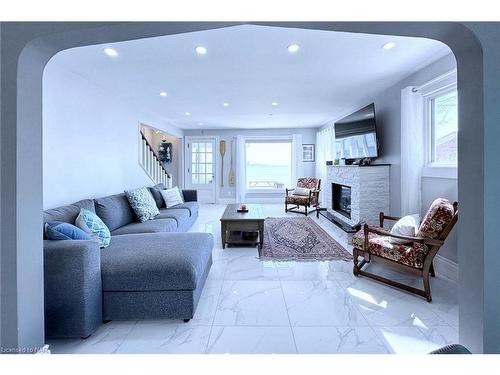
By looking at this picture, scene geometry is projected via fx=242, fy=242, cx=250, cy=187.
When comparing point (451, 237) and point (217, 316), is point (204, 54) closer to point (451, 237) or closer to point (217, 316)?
point (217, 316)

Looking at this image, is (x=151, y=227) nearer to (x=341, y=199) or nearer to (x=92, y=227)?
(x=92, y=227)

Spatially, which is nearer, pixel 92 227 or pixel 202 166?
pixel 92 227

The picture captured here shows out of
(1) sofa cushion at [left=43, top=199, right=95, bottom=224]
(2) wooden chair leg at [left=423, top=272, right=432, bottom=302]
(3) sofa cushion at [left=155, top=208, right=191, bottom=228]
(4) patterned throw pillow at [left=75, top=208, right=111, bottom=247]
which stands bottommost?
(2) wooden chair leg at [left=423, top=272, right=432, bottom=302]

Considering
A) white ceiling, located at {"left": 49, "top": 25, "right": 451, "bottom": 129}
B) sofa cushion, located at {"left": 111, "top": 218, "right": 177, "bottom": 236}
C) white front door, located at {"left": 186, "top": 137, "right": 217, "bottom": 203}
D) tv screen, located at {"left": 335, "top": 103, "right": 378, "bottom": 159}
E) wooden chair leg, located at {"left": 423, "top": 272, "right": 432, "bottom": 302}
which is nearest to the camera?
wooden chair leg, located at {"left": 423, "top": 272, "right": 432, "bottom": 302}

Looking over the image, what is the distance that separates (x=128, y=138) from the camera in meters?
4.28

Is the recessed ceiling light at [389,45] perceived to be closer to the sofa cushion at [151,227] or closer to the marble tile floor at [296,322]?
the marble tile floor at [296,322]

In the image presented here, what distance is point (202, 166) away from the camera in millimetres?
7801

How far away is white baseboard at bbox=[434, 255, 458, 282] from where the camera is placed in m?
2.51

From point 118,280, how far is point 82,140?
2.19 meters

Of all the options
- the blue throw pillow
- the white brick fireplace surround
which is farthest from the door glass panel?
the blue throw pillow

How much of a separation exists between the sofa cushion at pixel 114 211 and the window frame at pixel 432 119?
3.90 metres

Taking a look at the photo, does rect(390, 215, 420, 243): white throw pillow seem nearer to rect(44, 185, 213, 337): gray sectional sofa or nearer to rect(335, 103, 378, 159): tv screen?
rect(335, 103, 378, 159): tv screen

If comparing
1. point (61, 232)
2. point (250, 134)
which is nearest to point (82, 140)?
point (61, 232)
